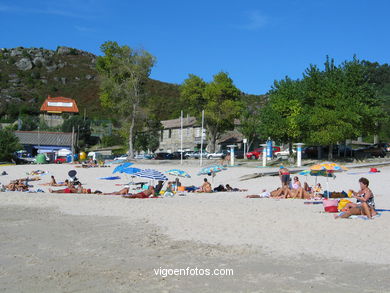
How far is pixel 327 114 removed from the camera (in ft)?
123

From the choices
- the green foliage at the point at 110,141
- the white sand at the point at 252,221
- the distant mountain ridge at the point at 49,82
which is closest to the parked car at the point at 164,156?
the green foliage at the point at 110,141

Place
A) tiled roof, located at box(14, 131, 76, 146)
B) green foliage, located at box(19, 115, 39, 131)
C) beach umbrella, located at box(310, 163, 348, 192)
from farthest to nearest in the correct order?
green foliage, located at box(19, 115, 39, 131)
tiled roof, located at box(14, 131, 76, 146)
beach umbrella, located at box(310, 163, 348, 192)

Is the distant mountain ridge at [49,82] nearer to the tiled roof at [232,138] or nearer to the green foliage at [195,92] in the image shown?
the tiled roof at [232,138]

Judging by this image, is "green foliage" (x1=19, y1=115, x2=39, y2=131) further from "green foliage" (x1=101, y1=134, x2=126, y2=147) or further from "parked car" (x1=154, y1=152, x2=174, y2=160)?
"parked car" (x1=154, y1=152, x2=174, y2=160)

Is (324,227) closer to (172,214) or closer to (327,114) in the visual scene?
(172,214)

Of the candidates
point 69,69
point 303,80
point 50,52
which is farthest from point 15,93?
point 303,80

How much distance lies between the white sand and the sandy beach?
3 centimetres

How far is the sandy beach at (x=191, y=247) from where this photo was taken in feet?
22.1

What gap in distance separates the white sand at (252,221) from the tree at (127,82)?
28754 mm

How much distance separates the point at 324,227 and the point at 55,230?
254 inches

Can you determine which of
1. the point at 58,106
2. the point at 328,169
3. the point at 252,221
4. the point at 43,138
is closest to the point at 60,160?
the point at 43,138

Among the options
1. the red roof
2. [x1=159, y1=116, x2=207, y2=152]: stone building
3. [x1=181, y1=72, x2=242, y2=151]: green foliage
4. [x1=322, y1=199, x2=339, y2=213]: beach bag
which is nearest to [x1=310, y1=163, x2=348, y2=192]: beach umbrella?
[x1=322, y1=199, x2=339, y2=213]: beach bag

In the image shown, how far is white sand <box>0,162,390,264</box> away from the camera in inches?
354

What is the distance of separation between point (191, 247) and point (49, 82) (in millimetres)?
124319
